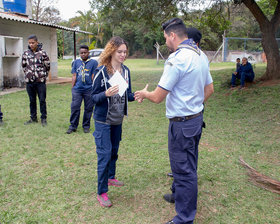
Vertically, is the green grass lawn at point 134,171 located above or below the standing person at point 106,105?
below

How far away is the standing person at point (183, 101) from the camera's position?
101 inches

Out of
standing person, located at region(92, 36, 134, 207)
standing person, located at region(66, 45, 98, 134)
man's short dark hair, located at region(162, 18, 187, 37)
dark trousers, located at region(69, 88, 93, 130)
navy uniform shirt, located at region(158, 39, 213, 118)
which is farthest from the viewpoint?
dark trousers, located at region(69, 88, 93, 130)

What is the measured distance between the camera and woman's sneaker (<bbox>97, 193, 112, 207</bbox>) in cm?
324

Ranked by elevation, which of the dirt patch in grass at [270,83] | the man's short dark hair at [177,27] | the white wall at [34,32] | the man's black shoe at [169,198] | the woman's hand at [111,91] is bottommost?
the man's black shoe at [169,198]

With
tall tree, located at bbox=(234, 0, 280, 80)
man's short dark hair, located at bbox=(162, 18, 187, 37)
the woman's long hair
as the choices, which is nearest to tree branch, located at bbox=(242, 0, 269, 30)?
tall tree, located at bbox=(234, 0, 280, 80)

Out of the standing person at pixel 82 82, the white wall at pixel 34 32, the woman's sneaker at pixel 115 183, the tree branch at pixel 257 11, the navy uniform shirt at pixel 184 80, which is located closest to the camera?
the navy uniform shirt at pixel 184 80

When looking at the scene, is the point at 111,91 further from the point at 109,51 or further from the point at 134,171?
the point at 134,171

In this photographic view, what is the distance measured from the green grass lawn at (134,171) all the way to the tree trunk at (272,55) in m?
3.72

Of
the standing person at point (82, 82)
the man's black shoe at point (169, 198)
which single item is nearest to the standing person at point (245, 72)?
the standing person at point (82, 82)

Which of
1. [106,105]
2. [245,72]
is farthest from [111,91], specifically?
[245,72]

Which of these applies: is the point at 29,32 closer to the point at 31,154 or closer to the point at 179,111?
the point at 31,154

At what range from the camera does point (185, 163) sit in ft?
8.83

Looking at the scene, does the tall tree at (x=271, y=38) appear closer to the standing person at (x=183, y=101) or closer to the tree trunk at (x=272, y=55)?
the tree trunk at (x=272, y=55)

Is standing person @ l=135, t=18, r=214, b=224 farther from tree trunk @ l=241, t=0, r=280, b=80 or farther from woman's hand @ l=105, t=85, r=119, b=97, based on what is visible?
tree trunk @ l=241, t=0, r=280, b=80
